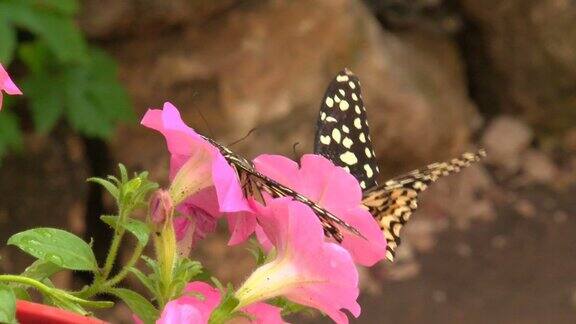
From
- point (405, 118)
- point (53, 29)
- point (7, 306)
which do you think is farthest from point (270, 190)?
point (405, 118)

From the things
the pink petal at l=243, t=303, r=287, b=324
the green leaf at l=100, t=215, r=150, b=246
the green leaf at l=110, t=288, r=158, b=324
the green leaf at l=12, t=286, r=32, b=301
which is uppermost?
the green leaf at l=100, t=215, r=150, b=246

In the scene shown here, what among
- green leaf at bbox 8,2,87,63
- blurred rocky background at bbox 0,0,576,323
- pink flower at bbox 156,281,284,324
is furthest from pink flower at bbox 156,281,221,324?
green leaf at bbox 8,2,87,63

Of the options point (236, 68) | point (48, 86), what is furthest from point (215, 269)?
point (48, 86)

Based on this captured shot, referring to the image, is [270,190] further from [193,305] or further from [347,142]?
[347,142]

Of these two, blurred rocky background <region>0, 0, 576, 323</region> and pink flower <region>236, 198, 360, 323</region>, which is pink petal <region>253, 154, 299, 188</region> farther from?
blurred rocky background <region>0, 0, 576, 323</region>

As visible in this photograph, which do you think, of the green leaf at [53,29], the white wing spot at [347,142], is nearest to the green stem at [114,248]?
the white wing spot at [347,142]

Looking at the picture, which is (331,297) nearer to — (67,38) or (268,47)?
(67,38)
